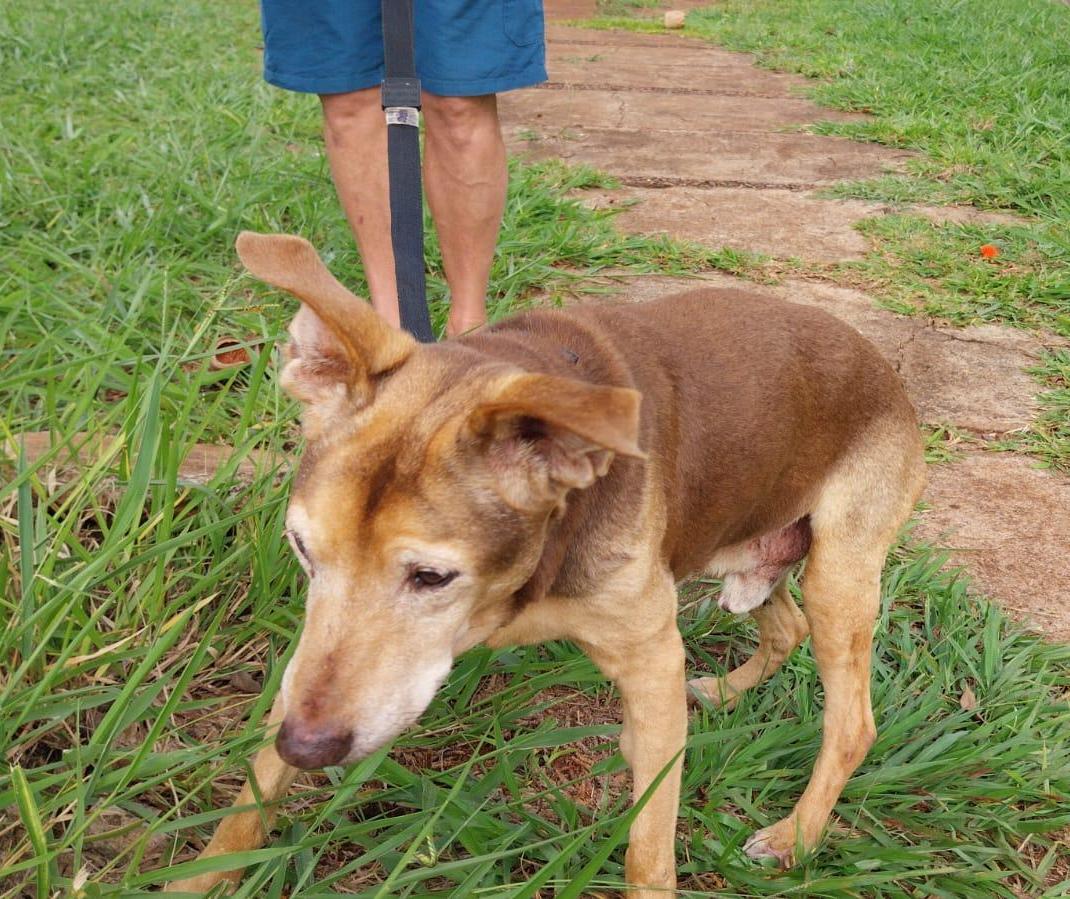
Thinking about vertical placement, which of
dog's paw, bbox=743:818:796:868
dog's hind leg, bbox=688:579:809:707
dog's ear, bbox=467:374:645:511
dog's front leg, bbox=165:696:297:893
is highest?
Result: dog's ear, bbox=467:374:645:511

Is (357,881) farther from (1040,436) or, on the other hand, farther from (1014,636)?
(1040,436)

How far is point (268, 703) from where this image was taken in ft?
8.00

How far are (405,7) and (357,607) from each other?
1.96m

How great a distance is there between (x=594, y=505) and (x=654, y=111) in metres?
7.55

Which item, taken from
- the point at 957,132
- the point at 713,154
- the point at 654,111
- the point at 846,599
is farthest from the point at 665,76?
the point at 846,599

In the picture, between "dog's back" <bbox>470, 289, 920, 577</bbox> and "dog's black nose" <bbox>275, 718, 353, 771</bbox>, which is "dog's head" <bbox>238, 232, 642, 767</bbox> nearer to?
"dog's black nose" <bbox>275, 718, 353, 771</bbox>

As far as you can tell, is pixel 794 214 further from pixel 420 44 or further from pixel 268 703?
pixel 268 703

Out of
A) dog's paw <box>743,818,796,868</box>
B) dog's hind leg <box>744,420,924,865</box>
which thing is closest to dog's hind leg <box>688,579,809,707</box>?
dog's hind leg <box>744,420,924,865</box>

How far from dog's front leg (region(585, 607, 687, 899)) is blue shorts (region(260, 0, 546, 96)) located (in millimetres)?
2511

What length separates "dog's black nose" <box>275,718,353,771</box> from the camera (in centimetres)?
181

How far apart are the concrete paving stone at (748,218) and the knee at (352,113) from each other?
2290 mm

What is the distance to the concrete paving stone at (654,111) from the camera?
8.62 meters

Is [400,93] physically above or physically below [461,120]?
above

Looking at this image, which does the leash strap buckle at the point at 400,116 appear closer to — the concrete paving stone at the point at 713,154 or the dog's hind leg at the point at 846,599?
the dog's hind leg at the point at 846,599
